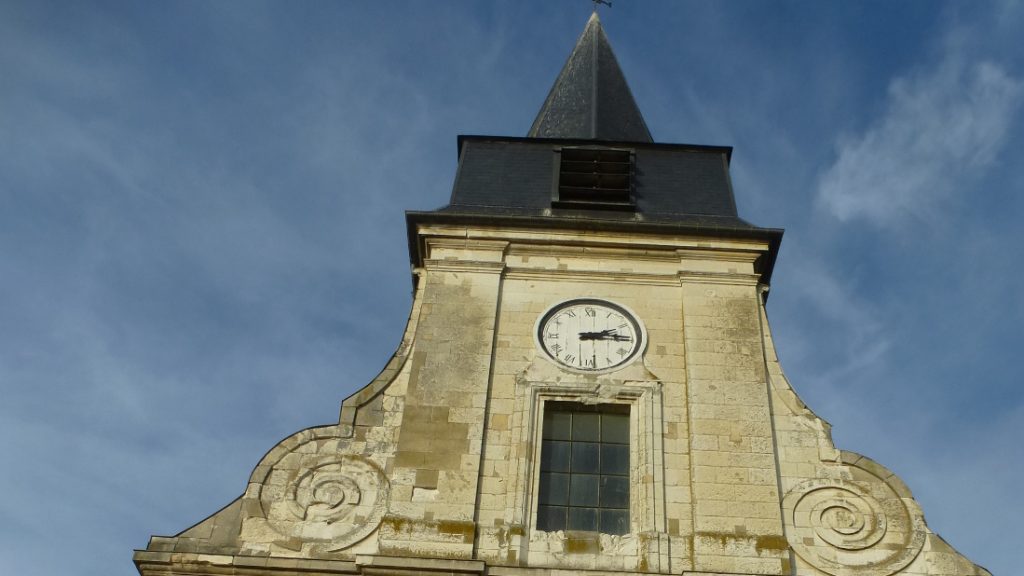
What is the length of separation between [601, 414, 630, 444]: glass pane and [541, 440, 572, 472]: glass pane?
357mm

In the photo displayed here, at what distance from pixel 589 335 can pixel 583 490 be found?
5.41ft

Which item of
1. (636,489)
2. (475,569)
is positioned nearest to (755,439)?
(636,489)

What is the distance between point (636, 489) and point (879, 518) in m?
2.04

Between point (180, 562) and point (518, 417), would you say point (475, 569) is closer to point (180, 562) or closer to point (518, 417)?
point (518, 417)

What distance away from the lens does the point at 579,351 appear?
10477mm

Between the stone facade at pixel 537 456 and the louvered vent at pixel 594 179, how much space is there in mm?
1008

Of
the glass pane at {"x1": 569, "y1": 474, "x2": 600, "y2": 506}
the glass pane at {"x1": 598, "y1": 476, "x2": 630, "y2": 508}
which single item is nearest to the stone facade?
the glass pane at {"x1": 598, "y1": 476, "x2": 630, "y2": 508}

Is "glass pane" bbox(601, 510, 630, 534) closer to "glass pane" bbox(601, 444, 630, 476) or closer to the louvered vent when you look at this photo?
"glass pane" bbox(601, 444, 630, 476)

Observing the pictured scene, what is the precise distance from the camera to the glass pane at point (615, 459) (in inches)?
383

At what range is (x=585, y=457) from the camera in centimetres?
984

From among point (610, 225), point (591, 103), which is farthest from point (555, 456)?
point (591, 103)

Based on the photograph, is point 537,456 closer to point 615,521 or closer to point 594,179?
point 615,521

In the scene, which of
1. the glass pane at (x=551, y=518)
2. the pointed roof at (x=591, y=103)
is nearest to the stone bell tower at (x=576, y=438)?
the glass pane at (x=551, y=518)

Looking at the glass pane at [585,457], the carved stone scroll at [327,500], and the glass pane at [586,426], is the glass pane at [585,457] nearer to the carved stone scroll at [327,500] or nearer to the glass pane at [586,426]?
the glass pane at [586,426]
